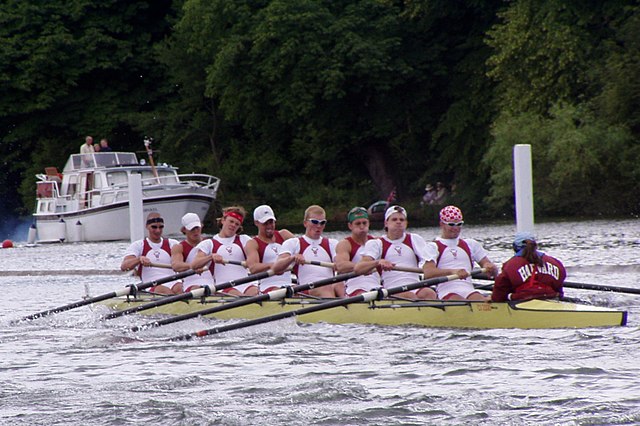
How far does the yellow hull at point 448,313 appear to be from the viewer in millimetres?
12156

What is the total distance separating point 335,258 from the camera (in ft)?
47.6

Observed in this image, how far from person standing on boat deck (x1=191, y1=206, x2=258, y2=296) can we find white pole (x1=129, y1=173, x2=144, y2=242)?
299 inches

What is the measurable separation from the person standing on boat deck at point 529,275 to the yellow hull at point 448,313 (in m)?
0.13

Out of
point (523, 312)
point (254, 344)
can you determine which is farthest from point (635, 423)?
point (254, 344)

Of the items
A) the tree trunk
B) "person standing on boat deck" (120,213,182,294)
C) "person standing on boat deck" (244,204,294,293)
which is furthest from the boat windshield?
"person standing on boat deck" (244,204,294,293)

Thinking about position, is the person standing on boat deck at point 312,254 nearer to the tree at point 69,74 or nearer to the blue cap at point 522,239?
the blue cap at point 522,239

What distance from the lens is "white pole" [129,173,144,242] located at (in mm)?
23281

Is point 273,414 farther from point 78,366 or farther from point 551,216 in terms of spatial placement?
point 551,216

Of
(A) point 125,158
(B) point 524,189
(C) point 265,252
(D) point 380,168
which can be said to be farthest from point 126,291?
(D) point 380,168

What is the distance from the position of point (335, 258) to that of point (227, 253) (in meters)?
1.68

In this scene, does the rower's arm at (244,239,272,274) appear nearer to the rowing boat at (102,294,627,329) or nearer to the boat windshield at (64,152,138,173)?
the rowing boat at (102,294,627,329)

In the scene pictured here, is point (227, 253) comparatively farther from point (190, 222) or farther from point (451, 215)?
point (451, 215)

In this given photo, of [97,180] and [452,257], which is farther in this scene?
[97,180]

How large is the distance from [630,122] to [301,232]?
1020 centimetres
